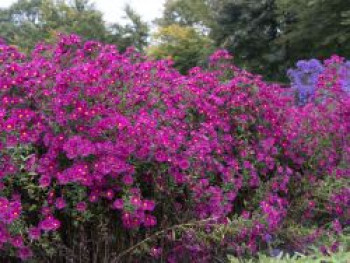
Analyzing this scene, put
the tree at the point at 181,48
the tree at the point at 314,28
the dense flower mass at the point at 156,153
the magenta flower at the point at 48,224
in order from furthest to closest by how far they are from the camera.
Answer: the tree at the point at 181,48, the tree at the point at 314,28, the dense flower mass at the point at 156,153, the magenta flower at the point at 48,224

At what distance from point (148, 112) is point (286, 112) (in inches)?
52.6

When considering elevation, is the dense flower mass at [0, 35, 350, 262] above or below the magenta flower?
above

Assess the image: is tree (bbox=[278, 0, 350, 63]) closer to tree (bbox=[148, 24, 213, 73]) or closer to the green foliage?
tree (bbox=[148, 24, 213, 73])

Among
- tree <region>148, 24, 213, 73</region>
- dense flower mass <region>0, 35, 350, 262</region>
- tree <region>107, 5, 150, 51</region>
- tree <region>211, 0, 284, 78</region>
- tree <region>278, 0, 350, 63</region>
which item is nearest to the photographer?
dense flower mass <region>0, 35, 350, 262</region>

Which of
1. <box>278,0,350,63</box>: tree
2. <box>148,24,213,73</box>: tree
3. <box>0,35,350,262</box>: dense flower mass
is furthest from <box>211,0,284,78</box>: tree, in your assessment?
<box>0,35,350,262</box>: dense flower mass

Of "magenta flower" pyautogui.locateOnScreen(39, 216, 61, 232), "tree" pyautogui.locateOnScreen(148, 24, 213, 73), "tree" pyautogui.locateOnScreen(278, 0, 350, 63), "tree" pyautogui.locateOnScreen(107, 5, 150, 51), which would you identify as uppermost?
"tree" pyautogui.locateOnScreen(107, 5, 150, 51)

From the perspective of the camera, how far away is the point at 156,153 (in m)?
3.20

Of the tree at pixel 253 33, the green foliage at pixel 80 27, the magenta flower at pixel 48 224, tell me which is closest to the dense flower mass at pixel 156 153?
the magenta flower at pixel 48 224

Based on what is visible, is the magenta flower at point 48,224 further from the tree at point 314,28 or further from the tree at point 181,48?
the tree at point 181,48

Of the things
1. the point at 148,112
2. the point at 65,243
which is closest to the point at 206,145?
the point at 148,112

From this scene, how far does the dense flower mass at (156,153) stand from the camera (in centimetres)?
300

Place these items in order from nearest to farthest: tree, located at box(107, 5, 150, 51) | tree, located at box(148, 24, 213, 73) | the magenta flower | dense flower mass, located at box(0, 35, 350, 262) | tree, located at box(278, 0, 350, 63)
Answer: the magenta flower → dense flower mass, located at box(0, 35, 350, 262) → tree, located at box(278, 0, 350, 63) → tree, located at box(148, 24, 213, 73) → tree, located at box(107, 5, 150, 51)

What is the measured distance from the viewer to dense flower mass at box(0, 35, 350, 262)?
3002 millimetres

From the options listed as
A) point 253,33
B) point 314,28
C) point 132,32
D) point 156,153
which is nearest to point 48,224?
point 156,153
